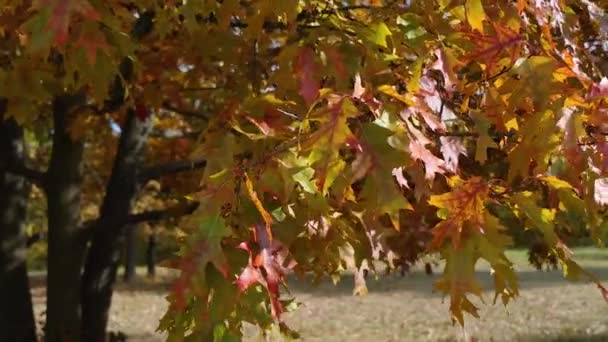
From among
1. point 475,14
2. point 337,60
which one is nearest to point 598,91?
point 475,14

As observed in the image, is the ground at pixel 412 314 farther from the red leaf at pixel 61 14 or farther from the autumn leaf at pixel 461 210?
the red leaf at pixel 61 14

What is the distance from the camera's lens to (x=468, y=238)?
2.13 metres

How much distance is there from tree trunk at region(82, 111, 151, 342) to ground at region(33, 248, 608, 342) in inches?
77.2

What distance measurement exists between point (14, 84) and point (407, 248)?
7.48ft

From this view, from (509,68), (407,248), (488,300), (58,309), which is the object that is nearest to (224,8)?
(509,68)

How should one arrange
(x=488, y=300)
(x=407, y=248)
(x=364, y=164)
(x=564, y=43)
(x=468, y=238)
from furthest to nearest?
(x=488, y=300)
(x=407, y=248)
(x=564, y=43)
(x=468, y=238)
(x=364, y=164)

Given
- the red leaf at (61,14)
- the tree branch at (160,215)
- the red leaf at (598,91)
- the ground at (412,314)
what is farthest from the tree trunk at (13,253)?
the red leaf at (598,91)

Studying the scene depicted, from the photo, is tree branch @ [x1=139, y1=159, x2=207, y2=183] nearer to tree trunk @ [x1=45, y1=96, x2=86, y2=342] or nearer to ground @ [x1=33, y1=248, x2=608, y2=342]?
tree trunk @ [x1=45, y1=96, x2=86, y2=342]

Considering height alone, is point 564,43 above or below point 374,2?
below

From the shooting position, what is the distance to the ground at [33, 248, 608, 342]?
32.7 ft

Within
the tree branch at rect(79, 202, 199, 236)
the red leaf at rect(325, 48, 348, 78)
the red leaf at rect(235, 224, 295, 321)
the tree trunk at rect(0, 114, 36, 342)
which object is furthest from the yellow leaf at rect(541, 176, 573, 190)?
the tree trunk at rect(0, 114, 36, 342)

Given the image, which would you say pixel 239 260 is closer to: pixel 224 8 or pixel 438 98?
pixel 438 98

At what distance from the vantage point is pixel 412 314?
12141 mm

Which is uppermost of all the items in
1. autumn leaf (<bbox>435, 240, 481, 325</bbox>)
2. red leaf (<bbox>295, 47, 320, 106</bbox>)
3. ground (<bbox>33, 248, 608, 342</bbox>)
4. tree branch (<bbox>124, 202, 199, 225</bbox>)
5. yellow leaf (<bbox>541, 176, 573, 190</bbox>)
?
red leaf (<bbox>295, 47, 320, 106</bbox>)
